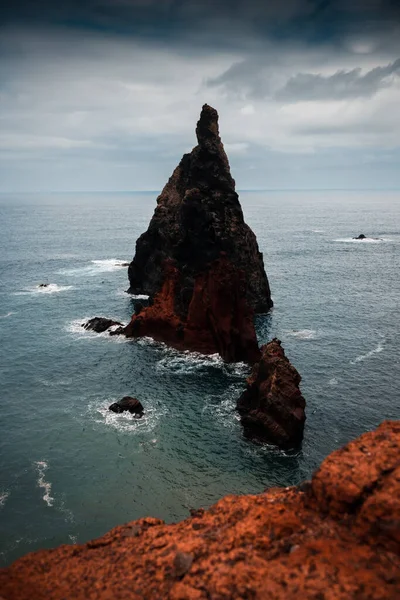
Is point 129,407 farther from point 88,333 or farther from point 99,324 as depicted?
point 99,324

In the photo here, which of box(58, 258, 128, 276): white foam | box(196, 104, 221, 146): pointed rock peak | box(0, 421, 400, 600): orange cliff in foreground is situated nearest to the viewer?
box(0, 421, 400, 600): orange cliff in foreground

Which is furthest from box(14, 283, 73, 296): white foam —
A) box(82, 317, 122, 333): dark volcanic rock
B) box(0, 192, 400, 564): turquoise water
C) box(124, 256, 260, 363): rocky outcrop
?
box(124, 256, 260, 363): rocky outcrop

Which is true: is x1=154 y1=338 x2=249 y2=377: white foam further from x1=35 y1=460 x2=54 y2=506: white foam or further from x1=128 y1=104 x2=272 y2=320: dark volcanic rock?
x1=35 y1=460 x2=54 y2=506: white foam

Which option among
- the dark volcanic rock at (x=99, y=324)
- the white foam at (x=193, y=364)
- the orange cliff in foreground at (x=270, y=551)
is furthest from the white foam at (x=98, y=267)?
the orange cliff in foreground at (x=270, y=551)

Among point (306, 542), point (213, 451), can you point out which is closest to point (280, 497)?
point (306, 542)

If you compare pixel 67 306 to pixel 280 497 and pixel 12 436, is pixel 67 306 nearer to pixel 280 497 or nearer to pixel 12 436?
pixel 12 436

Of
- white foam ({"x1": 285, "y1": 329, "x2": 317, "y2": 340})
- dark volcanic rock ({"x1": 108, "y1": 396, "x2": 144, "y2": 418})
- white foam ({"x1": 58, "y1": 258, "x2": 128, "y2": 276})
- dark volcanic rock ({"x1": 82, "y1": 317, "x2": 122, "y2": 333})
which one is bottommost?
dark volcanic rock ({"x1": 108, "y1": 396, "x2": 144, "y2": 418})

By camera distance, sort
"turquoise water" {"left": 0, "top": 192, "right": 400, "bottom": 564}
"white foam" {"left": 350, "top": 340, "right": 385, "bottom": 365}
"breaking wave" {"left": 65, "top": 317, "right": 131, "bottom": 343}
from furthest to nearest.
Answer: "breaking wave" {"left": 65, "top": 317, "right": 131, "bottom": 343} → "white foam" {"left": 350, "top": 340, "right": 385, "bottom": 365} → "turquoise water" {"left": 0, "top": 192, "right": 400, "bottom": 564}
